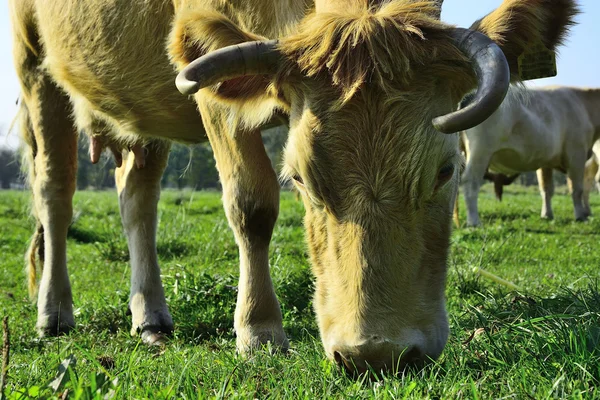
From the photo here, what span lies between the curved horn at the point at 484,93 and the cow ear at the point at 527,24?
0.95 feet

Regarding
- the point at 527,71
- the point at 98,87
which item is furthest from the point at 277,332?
the point at 98,87

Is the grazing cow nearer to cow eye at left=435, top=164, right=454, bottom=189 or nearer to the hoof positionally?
cow eye at left=435, top=164, right=454, bottom=189

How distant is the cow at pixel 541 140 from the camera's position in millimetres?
11461

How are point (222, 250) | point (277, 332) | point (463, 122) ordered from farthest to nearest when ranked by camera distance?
point (222, 250), point (277, 332), point (463, 122)

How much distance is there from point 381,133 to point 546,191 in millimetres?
11344

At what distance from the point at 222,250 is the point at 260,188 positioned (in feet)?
11.9

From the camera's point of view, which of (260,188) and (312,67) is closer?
(312,67)

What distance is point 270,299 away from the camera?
372cm

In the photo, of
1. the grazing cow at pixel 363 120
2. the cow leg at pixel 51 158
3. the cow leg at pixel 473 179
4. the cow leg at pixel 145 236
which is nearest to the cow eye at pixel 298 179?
the grazing cow at pixel 363 120

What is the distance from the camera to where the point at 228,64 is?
8.73 ft

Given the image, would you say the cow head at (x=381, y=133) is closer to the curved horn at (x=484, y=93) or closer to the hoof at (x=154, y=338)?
the curved horn at (x=484, y=93)

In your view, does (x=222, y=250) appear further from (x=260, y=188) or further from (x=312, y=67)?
(x=312, y=67)

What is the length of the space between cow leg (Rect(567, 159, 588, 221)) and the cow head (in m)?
10.4

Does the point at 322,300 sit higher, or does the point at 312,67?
the point at 312,67
